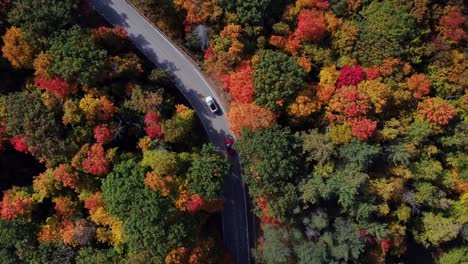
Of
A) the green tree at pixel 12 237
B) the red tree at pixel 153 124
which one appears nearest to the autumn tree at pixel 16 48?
the red tree at pixel 153 124

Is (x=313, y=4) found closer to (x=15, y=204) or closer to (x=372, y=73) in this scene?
(x=372, y=73)

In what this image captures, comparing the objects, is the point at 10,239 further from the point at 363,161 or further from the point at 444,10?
the point at 444,10

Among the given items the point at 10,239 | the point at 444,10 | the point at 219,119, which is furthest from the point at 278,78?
the point at 10,239

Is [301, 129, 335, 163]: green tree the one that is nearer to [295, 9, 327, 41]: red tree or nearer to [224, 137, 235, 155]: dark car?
[224, 137, 235, 155]: dark car

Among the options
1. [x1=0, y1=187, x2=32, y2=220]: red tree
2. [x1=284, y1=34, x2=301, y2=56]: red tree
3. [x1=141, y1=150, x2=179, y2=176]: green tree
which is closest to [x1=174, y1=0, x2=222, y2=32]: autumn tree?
[x1=284, y1=34, x2=301, y2=56]: red tree

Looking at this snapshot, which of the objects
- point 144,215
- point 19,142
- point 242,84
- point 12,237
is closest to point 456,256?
point 242,84

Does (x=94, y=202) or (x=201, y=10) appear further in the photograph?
(x=201, y=10)
